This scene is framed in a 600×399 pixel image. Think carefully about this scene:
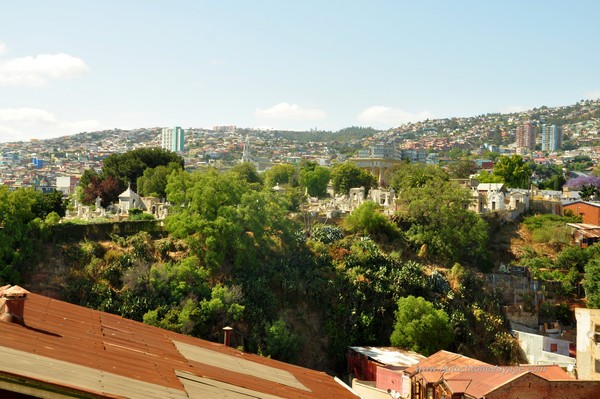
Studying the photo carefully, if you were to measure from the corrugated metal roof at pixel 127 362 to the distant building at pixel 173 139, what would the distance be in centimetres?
16092

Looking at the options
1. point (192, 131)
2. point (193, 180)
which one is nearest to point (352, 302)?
point (193, 180)

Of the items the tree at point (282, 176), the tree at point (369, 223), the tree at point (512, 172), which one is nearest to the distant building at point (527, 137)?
the tree at point (512, 172)

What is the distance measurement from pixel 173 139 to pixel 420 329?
150784mm

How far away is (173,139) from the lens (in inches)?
6914

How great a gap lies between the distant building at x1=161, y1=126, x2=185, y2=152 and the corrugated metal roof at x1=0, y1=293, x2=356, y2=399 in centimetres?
16092

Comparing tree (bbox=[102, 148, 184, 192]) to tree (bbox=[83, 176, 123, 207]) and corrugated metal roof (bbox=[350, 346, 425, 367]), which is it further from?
corrugated metal roof (bbox=[350, 346, 425, 367])

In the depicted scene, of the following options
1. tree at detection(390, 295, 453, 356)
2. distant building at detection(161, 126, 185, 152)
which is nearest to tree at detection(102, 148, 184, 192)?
tree at detection(390, 295, 453, 356)

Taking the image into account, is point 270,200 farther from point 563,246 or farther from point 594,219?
point 594,219

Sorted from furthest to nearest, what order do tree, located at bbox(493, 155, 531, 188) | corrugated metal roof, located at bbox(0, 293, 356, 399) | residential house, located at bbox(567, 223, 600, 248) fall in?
tree, located at bbox(493, 155, 531, 188), residential house, located at bbox(567, 223, 600, 248), corrugated metal roof, located at bbox(0, 293, 356, 399)

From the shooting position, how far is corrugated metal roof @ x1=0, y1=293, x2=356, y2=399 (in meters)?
7.53

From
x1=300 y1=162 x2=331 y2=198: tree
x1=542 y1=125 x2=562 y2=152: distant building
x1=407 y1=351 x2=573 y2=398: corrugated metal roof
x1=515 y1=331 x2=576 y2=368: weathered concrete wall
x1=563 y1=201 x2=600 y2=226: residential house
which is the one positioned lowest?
x1=515 y1=331 x2=576 y2=368: weathered concrete wall

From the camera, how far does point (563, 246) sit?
4225 centimetres

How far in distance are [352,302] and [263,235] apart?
526 centimetres

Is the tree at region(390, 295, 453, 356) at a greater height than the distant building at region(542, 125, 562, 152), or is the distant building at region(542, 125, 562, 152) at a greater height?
the distant building at region(542, 125, 562, 152)
